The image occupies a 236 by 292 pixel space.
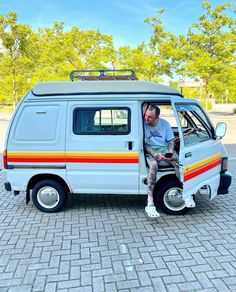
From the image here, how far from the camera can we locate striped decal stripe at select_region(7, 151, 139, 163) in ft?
14.3

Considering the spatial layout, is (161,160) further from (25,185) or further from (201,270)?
(25,185)

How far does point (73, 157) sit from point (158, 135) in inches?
55.4

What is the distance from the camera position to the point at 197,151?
4.07m

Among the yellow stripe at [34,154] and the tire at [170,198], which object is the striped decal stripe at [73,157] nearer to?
the yellow stripe at [34,154]

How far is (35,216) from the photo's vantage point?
15.2 ft

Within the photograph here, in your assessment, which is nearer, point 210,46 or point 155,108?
point 155,108

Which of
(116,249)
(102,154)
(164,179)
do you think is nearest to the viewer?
(116,249)

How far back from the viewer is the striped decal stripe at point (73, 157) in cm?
435

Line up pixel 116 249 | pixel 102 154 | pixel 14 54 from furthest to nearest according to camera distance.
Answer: pixel 14 54
pixel 102 154
pixel 116 249

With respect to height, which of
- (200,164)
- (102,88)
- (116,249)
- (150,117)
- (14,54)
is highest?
(14,54)

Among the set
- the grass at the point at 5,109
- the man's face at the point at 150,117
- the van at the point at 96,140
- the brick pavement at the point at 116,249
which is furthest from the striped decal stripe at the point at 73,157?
the grass at the point at 5,109

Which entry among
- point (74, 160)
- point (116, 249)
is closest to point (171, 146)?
point (74, 160)

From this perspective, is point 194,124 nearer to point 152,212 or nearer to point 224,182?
point 224,182

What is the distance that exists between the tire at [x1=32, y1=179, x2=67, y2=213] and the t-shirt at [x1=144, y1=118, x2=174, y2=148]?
167cm
